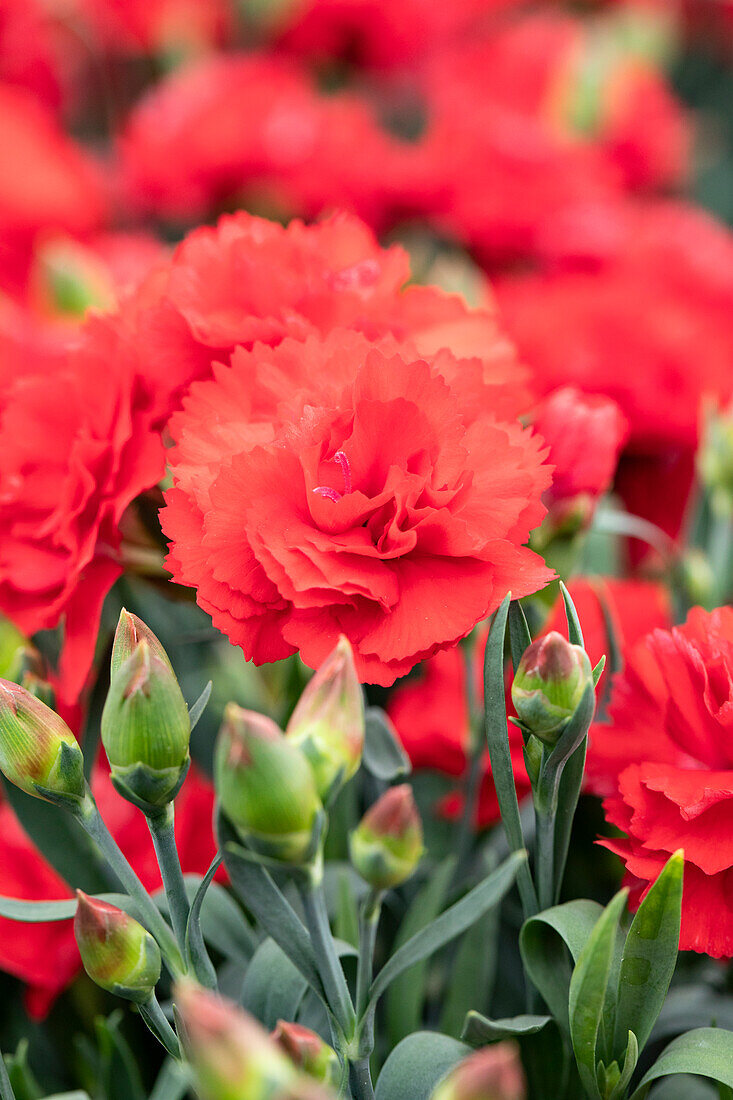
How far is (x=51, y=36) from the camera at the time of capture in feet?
4.06

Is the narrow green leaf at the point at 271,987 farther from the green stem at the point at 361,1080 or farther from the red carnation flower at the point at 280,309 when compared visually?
the red carnation flower at the point at 280,309

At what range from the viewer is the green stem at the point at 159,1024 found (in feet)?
1.03

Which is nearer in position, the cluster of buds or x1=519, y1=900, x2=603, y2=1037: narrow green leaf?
the cluster of buds

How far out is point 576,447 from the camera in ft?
1.44

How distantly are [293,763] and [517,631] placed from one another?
0.42ft

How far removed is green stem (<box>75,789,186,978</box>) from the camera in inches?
12.6

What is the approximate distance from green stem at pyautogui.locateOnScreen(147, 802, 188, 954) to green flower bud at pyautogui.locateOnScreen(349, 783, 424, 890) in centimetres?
6

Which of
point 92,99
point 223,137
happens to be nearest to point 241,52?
point 92,99

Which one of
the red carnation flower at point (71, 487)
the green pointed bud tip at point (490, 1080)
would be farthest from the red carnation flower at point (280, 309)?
the green pointed bud tip at point (490, 1080)

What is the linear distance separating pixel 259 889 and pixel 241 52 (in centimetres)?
121

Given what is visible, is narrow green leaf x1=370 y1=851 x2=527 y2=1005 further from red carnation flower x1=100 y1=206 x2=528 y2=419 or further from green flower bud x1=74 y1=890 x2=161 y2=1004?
red carnation flower x1=100 y1=206 x2=528 y2=419

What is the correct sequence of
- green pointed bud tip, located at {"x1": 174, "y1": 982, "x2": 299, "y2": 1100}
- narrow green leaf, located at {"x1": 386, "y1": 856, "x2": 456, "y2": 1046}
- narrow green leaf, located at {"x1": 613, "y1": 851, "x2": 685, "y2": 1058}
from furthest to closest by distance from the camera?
narrow green leaf, located at {"x1": 386, "y1": 856, "x2": 456, "y2": 1046} < narrow green leaf, located at {"x1": 613, "y1": 851, "x2": 685, "y2": 1058} < green pointed bud tip, located at {"x1": 174, "y1": 982, "x2": 299, "y2": 1100}

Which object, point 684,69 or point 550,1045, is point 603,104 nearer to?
point 684,69

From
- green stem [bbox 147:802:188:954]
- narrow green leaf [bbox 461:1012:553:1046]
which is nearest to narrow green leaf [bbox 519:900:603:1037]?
narrow green leaf [bbox 461:1012:553:1046]
